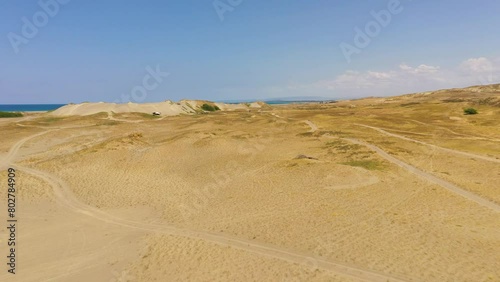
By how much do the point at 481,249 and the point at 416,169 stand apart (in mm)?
16849

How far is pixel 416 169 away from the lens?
1225 inches

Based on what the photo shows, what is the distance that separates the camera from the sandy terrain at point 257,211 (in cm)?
1470

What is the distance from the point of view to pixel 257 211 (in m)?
21.8

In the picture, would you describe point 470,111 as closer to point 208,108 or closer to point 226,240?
point 226,240

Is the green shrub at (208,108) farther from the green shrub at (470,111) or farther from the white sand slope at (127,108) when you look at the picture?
the green shrub at (470,111)

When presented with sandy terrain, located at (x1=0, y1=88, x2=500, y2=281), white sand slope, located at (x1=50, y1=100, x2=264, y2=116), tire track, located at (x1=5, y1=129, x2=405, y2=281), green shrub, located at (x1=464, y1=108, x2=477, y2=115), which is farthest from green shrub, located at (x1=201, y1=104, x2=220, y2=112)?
tire track, located at (x1=5, y1=129, x2=405, y2=281)

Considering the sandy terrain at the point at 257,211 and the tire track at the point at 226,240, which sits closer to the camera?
the tire track at the point at 226,240

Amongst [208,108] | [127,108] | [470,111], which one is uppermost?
[127,108]

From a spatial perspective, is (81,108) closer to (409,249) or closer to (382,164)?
(382,164)

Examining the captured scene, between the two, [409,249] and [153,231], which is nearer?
[409,249]

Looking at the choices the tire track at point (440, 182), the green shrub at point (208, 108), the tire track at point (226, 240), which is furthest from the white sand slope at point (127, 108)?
the tire track at point (440, 182)

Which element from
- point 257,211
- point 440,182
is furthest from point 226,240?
point 440,182

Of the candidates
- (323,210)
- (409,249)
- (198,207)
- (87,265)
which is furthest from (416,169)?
(87,265)

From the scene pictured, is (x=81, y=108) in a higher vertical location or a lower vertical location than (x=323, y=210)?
higher
